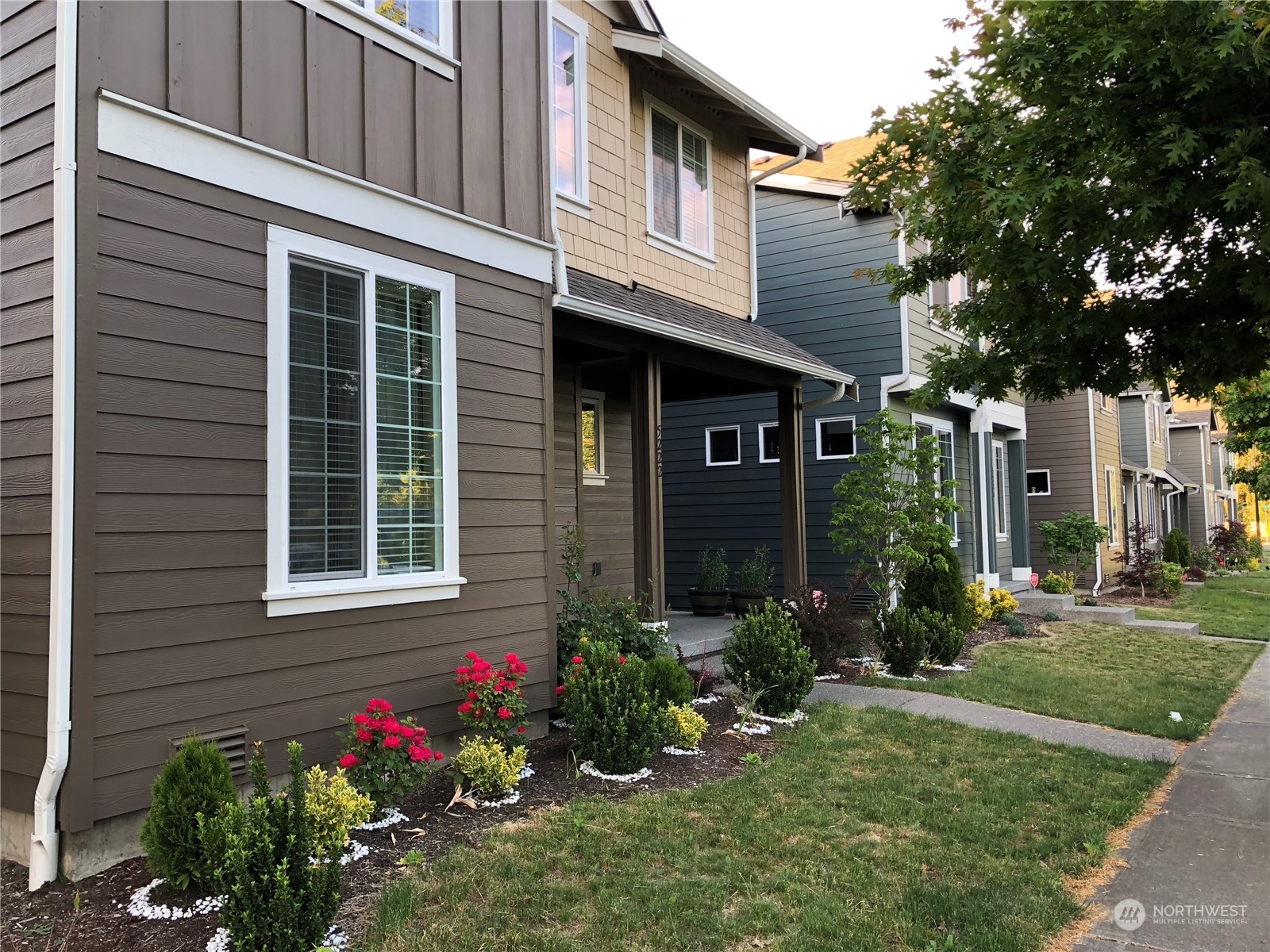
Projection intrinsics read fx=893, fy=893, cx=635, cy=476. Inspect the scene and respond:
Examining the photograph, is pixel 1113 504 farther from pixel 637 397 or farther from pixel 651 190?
pixel 637 397

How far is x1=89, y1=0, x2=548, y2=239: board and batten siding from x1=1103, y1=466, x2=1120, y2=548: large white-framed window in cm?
1943

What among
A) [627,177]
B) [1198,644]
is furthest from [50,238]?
[1198,644]

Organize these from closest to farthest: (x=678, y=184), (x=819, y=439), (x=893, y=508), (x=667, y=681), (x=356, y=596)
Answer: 1. (x=356, y=596)
2. (x=667, y=681)
3. (x=678, y=184)
4. (x=893, y=508)
5. (x=819, y=439)

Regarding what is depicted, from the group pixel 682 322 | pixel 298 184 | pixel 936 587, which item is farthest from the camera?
pixel 936 587

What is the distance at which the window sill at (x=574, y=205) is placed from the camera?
8.20 metres

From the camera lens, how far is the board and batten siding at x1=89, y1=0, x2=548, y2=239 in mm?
4391

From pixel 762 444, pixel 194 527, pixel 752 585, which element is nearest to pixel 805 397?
pixel 762 444

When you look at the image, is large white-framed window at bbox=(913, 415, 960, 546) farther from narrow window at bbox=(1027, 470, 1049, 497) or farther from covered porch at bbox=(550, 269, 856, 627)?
narrow window at bbox=(1027, 470, 1049, 497)

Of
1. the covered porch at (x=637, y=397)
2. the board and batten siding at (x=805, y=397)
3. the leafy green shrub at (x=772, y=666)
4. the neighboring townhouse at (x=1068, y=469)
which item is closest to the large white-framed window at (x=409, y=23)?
the covered porch at (x=637, y=397)

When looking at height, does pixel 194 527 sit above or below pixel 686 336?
below

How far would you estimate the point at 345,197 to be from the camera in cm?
530

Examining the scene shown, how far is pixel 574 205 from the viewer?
8.38 m

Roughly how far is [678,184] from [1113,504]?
17.6 m

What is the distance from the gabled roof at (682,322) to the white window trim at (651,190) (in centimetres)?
57
